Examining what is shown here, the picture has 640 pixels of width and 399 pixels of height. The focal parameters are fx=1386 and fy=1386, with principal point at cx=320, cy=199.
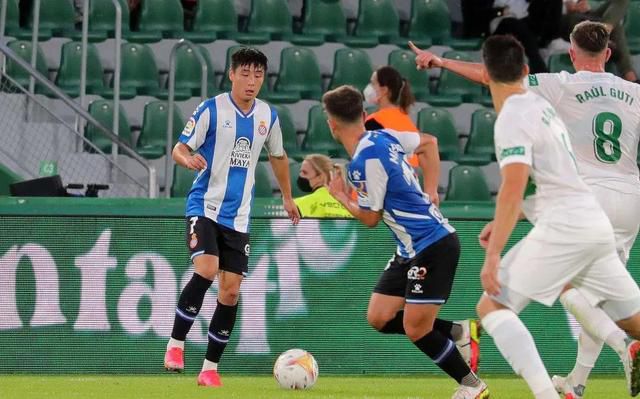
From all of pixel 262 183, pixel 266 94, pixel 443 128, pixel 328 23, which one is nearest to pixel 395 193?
pixel 262 183

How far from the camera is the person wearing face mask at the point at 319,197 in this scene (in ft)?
36.0

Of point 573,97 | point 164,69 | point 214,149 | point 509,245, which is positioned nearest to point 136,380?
point 214,149

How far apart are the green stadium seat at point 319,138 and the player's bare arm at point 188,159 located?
18.9 ft

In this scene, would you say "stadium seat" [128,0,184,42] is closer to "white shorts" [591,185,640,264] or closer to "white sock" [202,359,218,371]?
"white sock" [202,359,218,371]

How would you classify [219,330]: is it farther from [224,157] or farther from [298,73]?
[298,73]

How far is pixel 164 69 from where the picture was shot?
51.0ft

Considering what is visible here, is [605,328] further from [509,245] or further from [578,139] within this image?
[509,245]

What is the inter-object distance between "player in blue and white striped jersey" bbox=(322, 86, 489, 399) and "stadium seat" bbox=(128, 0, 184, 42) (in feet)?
26.5

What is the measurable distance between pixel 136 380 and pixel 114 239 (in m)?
1.22

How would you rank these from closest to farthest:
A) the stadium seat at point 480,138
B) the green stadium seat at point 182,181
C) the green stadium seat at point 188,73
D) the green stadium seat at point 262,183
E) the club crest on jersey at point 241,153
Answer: the club crest on jersey at point 241,153 → the green stadium seat at point 182,181 → the green stadium seat at point 262,183 → the green stadium seat at point 188,73 → the stadium seat at point 480,138

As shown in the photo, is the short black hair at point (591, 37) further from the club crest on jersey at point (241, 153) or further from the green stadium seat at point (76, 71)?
the green stadium seat at point (76, 71)

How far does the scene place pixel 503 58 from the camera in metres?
6.50

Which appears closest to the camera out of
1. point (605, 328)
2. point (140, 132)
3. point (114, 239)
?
point (605, 328)

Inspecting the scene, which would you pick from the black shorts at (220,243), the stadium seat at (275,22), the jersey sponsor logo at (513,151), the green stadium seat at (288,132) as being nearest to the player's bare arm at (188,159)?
the black shorts at (220,243)
